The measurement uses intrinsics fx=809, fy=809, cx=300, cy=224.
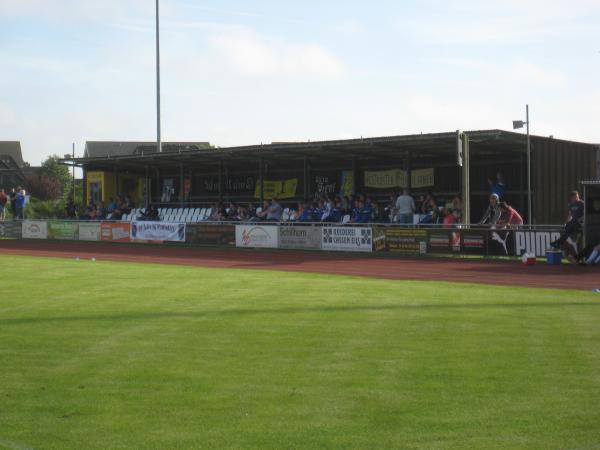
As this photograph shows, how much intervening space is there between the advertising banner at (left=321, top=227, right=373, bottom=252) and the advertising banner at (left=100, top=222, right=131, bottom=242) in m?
11.3

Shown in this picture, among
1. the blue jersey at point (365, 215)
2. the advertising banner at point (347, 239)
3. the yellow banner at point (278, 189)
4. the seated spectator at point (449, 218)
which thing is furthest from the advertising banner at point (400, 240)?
the yellow banner at point (278, 189)

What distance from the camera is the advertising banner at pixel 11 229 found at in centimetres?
4119

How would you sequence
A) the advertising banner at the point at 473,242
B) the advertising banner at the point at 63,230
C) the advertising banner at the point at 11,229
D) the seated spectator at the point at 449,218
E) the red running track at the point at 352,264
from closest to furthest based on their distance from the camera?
1. the red running track at the point at 352,264
2. the advertising banner at the point at 473,242
3. the seated spectator at the point at 449,218
4. the advertising banner at the point at 63,230
5. the advertising banner at the point at 11,229

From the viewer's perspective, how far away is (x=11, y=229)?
41.6m

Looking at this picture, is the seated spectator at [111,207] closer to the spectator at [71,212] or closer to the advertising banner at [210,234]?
the spectator at [71,212]

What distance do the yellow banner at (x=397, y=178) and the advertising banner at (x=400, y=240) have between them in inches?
238

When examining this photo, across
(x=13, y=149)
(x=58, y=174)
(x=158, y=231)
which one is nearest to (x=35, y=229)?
(x=158, y=231)

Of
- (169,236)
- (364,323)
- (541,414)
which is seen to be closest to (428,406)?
(541,414)

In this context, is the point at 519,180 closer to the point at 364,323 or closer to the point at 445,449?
the point at 364,323

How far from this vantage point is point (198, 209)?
3972cm

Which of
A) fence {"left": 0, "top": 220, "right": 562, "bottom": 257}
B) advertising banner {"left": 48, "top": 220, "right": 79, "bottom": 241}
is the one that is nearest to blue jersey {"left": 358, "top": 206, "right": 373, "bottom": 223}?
fence {"left": 0, "top": 220, "right": 562, "bottom": 257}

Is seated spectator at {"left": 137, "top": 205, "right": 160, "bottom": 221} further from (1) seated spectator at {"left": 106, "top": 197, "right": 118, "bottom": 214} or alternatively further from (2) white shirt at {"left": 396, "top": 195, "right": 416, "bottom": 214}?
(2) white shirt at {"left": 396, "top": 195, "right": 416, "bottom": 214}

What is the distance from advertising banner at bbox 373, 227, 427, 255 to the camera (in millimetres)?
26562

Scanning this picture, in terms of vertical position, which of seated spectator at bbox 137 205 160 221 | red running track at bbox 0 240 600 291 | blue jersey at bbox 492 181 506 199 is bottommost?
red running track at bbox 0 240 600 291
